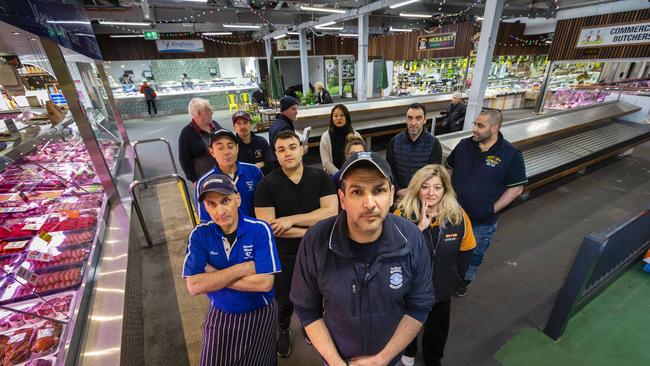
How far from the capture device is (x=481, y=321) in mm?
2529

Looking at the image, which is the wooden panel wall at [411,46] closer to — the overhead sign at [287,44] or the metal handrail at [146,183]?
the overhead sign at [287,44]

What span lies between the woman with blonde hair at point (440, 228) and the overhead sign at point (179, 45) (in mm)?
15645

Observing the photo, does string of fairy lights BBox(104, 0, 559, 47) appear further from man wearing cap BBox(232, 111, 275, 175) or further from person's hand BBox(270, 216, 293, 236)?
person's hand BBox(270, 216, 293, 236)

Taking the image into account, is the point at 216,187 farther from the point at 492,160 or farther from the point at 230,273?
the point at 492,160

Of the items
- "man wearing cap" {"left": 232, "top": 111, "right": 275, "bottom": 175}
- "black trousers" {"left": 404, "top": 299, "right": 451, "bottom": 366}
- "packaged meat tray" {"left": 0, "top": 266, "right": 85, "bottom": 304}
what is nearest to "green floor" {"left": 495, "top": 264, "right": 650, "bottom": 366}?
"black trousers" {"left": 404, "top": 299, "right": 451, "bottom": 366}

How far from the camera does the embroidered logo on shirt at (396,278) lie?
1215 millimetres

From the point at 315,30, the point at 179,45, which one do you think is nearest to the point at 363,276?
the point at 315,30

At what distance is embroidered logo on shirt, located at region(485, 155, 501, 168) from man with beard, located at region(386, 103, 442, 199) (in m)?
0.41

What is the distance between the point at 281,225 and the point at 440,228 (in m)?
1.05

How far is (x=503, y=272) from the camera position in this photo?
10.3 ft

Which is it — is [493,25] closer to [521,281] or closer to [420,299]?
[521,281]

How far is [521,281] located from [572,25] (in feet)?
36.3

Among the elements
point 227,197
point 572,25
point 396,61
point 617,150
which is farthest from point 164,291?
point 396,61

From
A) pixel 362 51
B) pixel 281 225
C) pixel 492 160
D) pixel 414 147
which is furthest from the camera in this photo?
pixel 362 51
